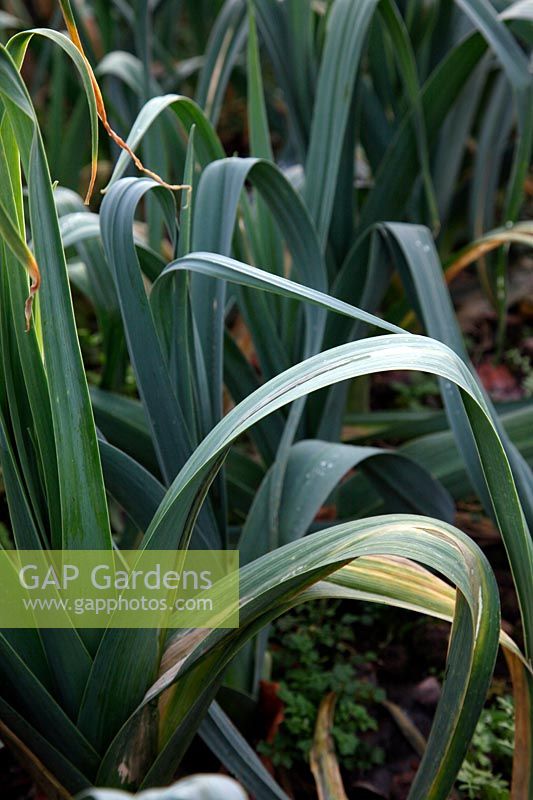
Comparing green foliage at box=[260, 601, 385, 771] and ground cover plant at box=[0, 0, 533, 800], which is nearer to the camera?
ground cover plant at box=[0, 0, 533, 800]

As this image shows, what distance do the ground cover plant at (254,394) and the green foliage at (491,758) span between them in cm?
2

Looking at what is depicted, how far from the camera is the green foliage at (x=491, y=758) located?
934mm

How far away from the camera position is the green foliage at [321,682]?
0.98m

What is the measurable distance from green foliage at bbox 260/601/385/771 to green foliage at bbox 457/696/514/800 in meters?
0.10

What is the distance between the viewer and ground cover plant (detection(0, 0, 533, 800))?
2.13ft

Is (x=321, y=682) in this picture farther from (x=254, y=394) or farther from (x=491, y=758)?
(x=254, y=394)

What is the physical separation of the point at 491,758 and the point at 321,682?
8.2 inches

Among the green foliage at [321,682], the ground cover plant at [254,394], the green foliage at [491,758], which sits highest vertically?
the ground cover plant at [254,394]

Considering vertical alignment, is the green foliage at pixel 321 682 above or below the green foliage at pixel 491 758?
above

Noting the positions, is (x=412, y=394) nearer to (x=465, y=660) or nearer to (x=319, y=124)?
(x=319, y=124)

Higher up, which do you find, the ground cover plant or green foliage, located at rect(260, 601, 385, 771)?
the ground cover plant

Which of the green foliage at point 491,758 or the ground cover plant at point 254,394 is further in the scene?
the green foliage at point 491,758

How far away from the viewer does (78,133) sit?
1.69 meters

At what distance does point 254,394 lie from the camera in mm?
635
